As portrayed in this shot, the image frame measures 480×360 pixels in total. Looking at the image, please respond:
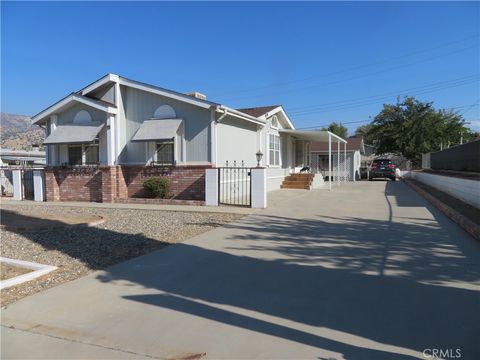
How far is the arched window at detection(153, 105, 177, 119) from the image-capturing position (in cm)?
1492

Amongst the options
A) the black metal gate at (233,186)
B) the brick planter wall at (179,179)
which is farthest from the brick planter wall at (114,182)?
the black metal gate at (233,186)

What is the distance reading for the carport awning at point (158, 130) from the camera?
14203 mm

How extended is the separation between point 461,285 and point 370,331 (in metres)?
1.88

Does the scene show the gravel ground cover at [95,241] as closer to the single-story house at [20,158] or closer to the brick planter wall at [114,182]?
the brick planter wall at [114,182]

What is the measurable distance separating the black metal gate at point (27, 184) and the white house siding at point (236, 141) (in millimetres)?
8473

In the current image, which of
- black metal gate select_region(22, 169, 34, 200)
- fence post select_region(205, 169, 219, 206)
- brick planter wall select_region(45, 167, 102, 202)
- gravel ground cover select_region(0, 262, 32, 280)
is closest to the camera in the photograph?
gravel ground cover select_region(0, 262, 32, 280)

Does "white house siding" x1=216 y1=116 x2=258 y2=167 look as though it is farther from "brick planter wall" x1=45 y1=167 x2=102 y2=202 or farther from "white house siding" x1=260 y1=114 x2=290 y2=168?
"brick planter wall" x1=45 y1=167 x2=102 y2=202

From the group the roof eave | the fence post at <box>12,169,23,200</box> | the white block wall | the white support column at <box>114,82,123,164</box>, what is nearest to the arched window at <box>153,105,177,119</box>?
the white support column at <box>114,82,123,164</box>

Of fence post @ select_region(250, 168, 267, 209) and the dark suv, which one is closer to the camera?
fence post @ select_region(250, 168, 267, 209)

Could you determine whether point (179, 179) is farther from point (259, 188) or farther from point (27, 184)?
point (27, 184)

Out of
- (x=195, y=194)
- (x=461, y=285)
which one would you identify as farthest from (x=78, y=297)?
(x=195, y=194)

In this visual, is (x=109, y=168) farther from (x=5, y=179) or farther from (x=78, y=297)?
(x=78, y=297)

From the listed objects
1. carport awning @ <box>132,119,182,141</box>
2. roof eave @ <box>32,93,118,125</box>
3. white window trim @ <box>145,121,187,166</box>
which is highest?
roof eave @ <box>32,93,118,125</box>

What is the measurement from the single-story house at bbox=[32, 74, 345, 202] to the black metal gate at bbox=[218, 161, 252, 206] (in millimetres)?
428
